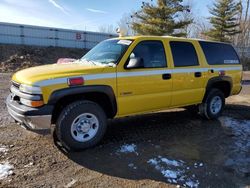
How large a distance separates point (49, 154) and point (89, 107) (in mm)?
1000

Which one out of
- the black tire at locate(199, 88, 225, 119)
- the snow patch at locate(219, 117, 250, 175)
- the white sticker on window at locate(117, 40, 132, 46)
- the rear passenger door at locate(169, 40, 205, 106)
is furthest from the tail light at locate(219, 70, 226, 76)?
the white sticker on window at locate(117, 40, 132, 46)

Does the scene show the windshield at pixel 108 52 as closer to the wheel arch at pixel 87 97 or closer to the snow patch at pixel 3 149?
the wheel arch at pixel 87 97

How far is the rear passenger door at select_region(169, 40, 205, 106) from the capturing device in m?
6.23

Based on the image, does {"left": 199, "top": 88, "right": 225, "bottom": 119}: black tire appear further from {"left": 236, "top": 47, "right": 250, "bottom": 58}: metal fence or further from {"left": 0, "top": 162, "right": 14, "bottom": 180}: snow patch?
{"left": 236, "top": 47, "right": 250, "bottom": 58}: metal fence

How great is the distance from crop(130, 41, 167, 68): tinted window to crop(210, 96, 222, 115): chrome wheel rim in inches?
83.4

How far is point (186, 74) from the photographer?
6.39 m

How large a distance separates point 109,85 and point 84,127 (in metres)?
0.83

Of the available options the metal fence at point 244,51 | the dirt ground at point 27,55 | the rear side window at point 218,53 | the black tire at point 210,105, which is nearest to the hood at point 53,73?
the rear side window at point 218,53

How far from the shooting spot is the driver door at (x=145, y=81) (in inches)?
211

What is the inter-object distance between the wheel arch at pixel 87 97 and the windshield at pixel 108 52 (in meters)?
0.61

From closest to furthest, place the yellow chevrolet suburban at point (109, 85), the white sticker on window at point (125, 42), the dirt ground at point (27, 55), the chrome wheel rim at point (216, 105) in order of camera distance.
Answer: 1. the yellow chevrolet suburban at point (109, 85)
2. the white sticker on window at point (125, 42)
3. the chrome wheel rim at point (216, 105)
4. the dirt ground at point (27, 55)

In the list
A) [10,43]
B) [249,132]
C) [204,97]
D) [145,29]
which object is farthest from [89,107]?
[145,29]

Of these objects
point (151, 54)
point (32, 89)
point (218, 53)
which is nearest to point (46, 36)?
point (218, 53)

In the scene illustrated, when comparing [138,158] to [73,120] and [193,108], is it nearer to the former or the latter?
[73,120]
